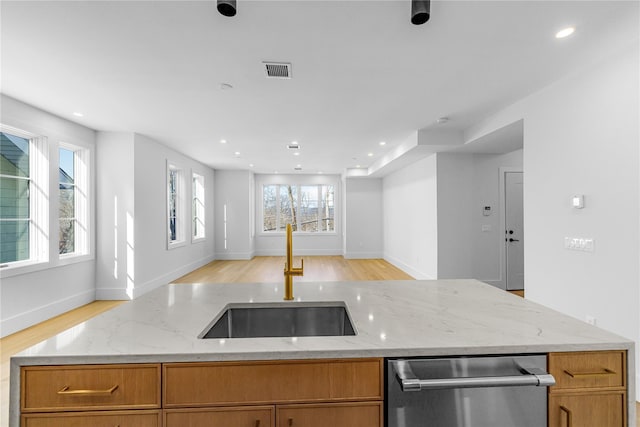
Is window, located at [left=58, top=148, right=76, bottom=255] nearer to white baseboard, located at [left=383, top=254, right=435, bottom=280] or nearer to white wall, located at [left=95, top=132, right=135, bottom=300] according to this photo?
white wall, located at [left=95, top=132, right=135, bottom=300]

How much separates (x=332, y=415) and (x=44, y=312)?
4488 mm

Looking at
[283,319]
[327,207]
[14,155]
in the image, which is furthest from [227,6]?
[327,207]

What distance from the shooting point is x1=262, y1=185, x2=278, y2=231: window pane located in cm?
915

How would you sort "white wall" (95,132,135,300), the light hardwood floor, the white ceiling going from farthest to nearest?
"white wall" (95,132,135,300), the light hardwood floor, the white ceiling

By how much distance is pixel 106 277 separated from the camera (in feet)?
14.8

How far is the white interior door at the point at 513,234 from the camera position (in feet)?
16.8

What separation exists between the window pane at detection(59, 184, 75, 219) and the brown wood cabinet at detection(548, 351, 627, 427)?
17.3ft

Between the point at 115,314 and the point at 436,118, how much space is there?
4016 millimetres

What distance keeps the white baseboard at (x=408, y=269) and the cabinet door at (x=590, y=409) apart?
4.48 m

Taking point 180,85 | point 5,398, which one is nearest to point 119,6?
point 180,85

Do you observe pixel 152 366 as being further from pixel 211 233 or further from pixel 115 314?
pixel 211 233

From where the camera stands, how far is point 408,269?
6.46 metres

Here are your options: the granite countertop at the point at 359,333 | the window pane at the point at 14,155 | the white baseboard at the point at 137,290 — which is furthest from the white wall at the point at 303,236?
the granite countertop at the point at 359,333

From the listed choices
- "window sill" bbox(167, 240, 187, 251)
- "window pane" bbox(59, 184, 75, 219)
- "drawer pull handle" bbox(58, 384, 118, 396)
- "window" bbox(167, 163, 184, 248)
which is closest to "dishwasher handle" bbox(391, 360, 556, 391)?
"drawer pull handle" bbox(58, 384, 118, 396)
